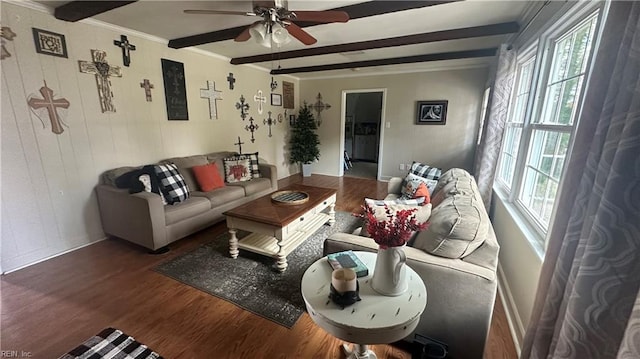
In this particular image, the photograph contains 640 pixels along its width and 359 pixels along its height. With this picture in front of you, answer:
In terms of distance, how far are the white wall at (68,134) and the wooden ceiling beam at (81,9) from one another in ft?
0.48

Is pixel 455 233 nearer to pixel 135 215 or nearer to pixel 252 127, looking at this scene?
pixel 135 215

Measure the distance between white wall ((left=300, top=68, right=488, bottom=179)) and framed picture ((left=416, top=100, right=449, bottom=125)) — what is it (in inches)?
2.9

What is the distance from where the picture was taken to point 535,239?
1622 mm

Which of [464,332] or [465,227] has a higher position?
[465,227]

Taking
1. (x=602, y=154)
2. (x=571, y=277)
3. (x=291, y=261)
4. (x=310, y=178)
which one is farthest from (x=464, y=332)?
(x=310, y=178)

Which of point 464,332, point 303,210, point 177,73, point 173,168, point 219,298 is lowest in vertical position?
point 219,298

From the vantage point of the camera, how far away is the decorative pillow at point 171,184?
2.76 meters

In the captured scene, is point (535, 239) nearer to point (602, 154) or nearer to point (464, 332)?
point (464, 332)

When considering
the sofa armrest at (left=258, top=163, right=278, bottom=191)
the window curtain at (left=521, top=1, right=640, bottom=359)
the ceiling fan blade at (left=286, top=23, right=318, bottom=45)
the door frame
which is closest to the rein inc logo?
the window curtain at (left=521, top=1, right=640, bottom=359)

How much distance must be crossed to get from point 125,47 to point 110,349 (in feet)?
10.2

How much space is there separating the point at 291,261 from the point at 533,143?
2.33 meters

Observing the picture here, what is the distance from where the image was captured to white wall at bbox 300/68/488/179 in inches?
181

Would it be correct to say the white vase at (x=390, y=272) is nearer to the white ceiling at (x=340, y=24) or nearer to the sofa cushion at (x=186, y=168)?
the white ceiling at (x=340, y=24)

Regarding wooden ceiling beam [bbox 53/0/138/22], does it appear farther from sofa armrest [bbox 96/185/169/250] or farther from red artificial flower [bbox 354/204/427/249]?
red artificial flower [bbox 354/204/427/249]
